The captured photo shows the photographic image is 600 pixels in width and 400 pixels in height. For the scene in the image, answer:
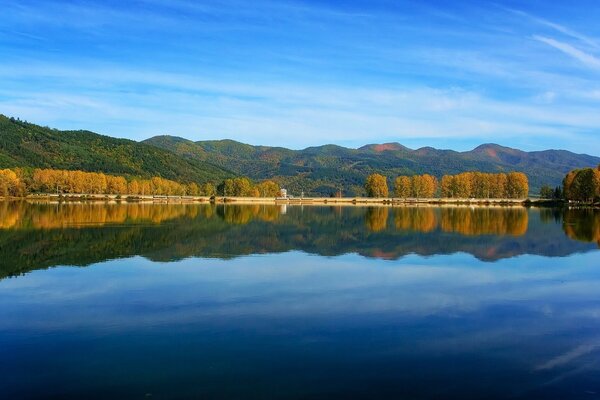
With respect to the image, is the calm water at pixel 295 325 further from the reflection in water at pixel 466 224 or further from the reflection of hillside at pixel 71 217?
the reflection of hillside at pixel 71 217

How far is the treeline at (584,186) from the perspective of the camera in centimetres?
13288

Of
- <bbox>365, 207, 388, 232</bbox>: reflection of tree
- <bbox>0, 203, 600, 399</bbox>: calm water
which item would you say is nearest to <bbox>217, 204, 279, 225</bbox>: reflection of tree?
<bbox>365, 207, 388, 232</bbox>: reflection of tree

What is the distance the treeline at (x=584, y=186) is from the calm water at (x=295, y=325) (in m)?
110

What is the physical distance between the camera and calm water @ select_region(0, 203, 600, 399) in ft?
39.2

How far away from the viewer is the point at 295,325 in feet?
55.1

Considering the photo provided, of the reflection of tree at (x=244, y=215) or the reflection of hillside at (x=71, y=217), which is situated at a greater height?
the reflection of hillside at (x=71, y=217)

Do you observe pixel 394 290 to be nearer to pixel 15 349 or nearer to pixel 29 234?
pixel 15 349

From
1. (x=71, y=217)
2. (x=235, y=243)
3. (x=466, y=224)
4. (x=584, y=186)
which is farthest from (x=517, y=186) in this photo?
(x=235, y=243)

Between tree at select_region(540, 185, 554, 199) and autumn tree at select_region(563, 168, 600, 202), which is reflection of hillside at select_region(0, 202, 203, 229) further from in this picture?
tree at select_region(540, 185, 554, 199)

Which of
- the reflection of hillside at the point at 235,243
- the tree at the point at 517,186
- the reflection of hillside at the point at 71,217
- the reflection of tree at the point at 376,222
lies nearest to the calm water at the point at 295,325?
the reflection of hillside at the point at 235,243

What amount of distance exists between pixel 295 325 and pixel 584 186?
137m

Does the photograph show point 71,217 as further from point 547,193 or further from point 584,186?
point 547,193

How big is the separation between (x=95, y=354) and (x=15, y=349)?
1995 mm

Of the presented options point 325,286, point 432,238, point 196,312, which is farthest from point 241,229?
point 196,312
